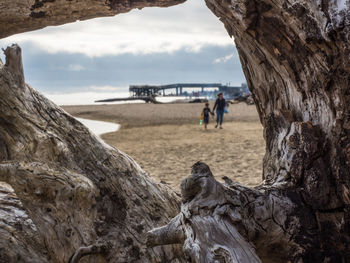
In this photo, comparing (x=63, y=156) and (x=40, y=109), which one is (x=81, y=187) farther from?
(x=40, y=109)

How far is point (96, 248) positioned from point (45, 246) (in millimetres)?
372

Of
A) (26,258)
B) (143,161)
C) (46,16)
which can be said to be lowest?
(143,161)

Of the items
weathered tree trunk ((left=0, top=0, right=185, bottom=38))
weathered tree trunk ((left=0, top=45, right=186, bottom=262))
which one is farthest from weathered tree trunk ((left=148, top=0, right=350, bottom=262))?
weathered tree trunk ((left=0, top=0, right=185, bottom=38))

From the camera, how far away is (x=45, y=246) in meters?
2.38

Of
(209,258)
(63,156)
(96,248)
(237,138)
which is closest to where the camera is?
(209,258)

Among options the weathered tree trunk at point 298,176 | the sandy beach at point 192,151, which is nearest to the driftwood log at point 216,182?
the weathered tree trunk at point 298,176

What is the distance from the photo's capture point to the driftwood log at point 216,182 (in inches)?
71.7

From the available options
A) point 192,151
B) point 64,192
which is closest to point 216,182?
point 64,192

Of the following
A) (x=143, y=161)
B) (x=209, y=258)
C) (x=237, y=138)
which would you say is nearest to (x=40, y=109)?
(x=209, y=258)

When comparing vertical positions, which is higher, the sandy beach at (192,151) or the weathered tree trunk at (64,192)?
the weathered tree trunk at (64,192)

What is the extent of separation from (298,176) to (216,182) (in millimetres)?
531

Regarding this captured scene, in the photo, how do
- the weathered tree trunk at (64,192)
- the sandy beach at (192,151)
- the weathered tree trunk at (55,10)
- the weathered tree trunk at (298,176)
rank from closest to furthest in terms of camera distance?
the weathered tree trunk at (298,176) → the weathered tree trunk at (64,192) → the weathered tree trunk at (55,10) → the sandy beach at (192,151)

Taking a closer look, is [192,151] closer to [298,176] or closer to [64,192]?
[64,192]

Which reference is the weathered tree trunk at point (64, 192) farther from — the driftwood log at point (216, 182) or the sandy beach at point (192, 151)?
the sandy beach at point (192, 151)
